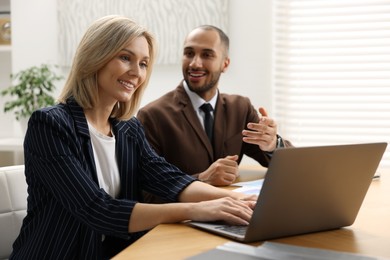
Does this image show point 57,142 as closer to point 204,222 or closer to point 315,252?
point 204,222

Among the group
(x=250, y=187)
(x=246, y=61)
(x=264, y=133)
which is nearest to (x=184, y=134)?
(x=264, y=133)

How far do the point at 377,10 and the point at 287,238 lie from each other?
304cm

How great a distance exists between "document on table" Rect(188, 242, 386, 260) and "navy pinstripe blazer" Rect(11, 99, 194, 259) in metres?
0.41

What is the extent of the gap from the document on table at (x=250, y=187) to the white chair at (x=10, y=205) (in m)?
0.71

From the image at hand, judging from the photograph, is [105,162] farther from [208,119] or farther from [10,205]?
[208,119]

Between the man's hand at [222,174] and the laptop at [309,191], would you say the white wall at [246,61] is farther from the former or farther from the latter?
the laptop at [309,191]

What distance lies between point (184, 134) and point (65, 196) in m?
1.16

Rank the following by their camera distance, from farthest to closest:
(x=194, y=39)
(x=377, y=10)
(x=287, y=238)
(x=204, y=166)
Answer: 1. (x=377, y=10)
2. (x=194, y=39)
3. (x=204, y=166)
4. (x=287, y=238)

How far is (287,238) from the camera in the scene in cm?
146

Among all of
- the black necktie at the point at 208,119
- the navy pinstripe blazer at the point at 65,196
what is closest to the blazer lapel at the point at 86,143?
the navy pinstripe blazer at the point at 65,196

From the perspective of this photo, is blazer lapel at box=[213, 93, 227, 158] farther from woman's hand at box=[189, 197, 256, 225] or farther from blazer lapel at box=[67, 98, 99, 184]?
woman's hand at box=[189, 197, 256, 225]

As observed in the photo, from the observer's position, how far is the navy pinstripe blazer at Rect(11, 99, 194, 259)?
5.49ft

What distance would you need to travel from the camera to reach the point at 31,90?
15.5 ft

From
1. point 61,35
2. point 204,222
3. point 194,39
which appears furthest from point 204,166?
point 61,35
